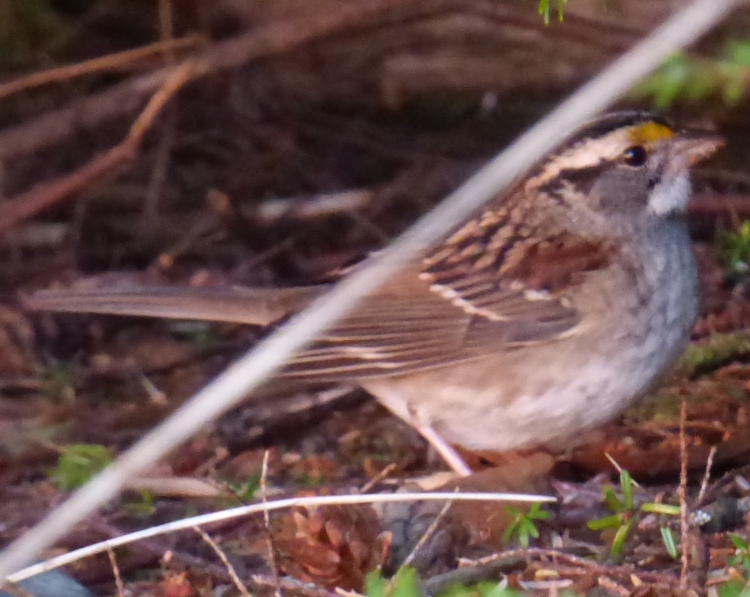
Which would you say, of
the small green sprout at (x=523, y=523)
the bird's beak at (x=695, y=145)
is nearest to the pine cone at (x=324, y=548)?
the small green sprout at (x=523, y=523)

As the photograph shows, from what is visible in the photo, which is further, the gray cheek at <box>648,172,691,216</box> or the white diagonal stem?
the gray cheek at <box>648,172,691,216</box>

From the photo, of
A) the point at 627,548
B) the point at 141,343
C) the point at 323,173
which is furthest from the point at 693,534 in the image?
the point at 323,173

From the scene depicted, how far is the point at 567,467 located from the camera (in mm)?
3008

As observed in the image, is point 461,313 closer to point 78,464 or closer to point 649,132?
point 649,132

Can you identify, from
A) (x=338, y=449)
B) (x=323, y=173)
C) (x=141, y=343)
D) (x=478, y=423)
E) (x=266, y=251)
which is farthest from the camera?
(x=323, y=173)

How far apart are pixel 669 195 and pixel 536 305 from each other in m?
0.49

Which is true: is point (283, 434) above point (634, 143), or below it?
below

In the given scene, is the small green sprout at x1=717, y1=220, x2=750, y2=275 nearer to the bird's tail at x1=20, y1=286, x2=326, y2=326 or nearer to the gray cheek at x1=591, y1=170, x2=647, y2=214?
the gray cheek at x1=591, y1=170, x2=647, y2=214

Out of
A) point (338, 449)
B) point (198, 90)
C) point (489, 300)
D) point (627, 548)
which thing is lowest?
point (338, 449)

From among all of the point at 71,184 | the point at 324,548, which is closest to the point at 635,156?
the point at 324,548

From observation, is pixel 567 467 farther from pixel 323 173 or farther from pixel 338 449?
pixel 323 173

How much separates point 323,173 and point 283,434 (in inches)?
62.3

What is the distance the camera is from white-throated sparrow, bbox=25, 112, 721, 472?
2740mm

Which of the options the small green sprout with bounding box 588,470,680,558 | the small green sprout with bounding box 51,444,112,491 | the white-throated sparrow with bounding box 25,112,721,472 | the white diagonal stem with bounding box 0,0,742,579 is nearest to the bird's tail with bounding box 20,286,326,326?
the white-throated sparrow with bounding box 25,112,721,472
